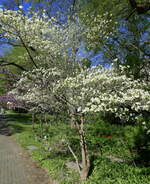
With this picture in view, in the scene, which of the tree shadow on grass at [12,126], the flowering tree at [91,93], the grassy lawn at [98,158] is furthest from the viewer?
the tree shadow on grass at [12,126]

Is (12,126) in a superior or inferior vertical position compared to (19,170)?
superior

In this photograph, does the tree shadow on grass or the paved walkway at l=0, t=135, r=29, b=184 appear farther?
the tree shadow on grass

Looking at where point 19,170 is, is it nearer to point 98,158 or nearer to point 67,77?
point 98,158

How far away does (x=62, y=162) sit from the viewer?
19.3 ft

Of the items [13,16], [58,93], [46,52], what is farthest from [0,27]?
[58,93]

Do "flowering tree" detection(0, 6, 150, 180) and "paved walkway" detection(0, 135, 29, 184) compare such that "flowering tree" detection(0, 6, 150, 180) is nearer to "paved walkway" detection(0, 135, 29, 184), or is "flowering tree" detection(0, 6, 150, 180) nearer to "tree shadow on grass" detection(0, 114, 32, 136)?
"paved walkway" detection(0, 135, 29, 184)

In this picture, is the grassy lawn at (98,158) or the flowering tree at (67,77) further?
the grassy lawn at (98,158)

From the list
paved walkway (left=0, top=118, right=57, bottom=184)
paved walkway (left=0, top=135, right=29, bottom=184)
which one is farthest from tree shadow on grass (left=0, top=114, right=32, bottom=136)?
paved walkway (left=0, top=118, right=57, bottom=184)

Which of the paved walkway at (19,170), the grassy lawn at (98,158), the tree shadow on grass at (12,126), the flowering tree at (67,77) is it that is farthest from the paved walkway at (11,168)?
the tree shadow on grass at (12,126)

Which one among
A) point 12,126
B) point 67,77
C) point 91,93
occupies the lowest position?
point 12,126

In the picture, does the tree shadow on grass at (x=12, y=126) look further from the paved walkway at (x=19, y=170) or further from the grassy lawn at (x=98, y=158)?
the paved walkway at (x=19, y=170)

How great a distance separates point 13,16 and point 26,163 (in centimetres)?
469

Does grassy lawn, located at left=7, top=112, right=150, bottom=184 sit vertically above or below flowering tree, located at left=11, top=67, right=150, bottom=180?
below

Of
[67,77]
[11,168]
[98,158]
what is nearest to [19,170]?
[11,168]
